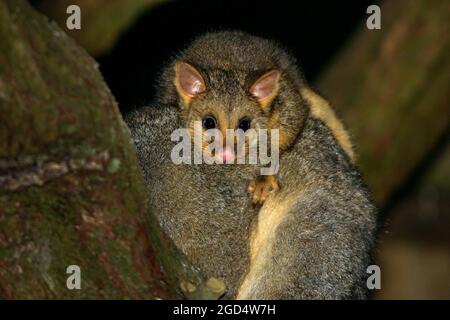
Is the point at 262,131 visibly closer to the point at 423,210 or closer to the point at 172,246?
the point at 172,246

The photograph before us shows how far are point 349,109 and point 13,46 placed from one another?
226 inches

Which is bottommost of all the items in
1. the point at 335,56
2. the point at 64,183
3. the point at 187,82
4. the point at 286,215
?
the point at 286,215

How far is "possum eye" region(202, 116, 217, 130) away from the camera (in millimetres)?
5780

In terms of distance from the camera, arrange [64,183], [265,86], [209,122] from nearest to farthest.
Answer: [64,183] < [265,86] < [209,122]

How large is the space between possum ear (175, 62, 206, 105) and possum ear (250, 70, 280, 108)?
342mm

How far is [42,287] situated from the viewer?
3.86 m

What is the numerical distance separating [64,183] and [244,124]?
2.38 m

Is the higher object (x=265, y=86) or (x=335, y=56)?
(x=265, y=86)

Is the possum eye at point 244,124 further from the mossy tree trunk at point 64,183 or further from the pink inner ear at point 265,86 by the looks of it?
the mossy tree trunk at point 64,183

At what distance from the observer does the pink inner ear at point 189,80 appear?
5469 millimetres

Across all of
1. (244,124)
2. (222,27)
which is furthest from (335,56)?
(244,124)

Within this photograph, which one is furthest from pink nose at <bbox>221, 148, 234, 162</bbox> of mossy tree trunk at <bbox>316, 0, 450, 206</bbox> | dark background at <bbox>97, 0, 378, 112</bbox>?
mossy tree trunk at <bbox>316, 0, 450, 206</bbox>

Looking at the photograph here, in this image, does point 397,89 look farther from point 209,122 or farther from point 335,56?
point 209,122

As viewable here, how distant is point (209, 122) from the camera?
19.2 feet
